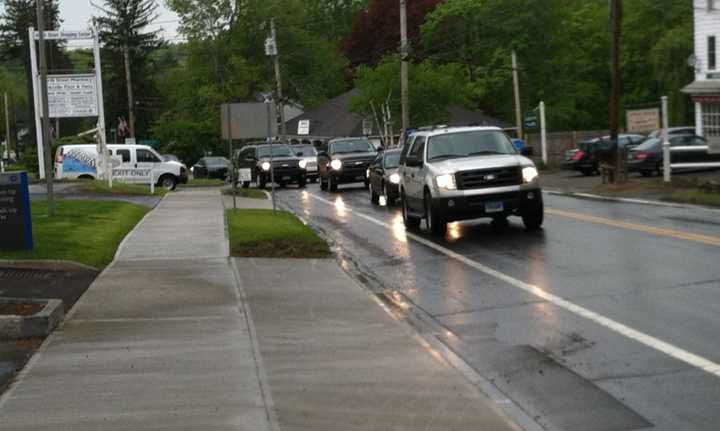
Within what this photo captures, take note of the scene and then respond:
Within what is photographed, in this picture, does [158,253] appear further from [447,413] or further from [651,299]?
[447,413]

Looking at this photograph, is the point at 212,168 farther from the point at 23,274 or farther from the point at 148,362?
the point at 148,362

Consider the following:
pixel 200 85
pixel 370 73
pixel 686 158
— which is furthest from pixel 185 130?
pixel 686 158

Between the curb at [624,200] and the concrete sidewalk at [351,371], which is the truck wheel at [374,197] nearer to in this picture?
the curb at [624,200]

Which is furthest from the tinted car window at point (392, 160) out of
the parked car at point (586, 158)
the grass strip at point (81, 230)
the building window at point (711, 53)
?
the building window at point (711, 53)

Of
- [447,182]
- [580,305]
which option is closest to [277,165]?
[447,182]

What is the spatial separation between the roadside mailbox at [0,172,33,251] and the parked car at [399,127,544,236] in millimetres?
6965

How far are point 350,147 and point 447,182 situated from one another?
2181 centimetres

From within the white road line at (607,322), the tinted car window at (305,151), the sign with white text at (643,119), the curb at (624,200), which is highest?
the sign with white text at (643,119)

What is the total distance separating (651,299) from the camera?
11.6 meters

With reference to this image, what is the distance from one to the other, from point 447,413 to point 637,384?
1.54m

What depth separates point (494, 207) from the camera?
19031 mm

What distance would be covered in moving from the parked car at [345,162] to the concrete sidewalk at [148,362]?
76.5 ft

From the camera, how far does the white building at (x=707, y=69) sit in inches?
1857

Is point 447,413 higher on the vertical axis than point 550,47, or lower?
lower
